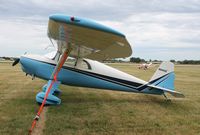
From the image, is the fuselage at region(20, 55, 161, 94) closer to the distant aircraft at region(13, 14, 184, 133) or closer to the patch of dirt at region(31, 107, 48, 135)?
the distant aircraft at region(13, 14, 184, 133)

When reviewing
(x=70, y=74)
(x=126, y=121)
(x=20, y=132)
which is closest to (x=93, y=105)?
(x=70, y=74)

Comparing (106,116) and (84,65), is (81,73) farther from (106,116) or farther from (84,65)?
(106,116)

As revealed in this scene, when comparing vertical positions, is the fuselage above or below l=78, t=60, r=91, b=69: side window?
below

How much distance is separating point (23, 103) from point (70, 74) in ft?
5.70

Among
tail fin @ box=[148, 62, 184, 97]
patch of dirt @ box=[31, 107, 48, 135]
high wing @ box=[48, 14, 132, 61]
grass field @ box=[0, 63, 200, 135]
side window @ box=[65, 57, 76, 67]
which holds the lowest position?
patch of dirt @ box=[31, 107, 48, 135]

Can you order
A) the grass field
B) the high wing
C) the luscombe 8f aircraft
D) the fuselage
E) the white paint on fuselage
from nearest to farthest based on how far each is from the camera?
the high wing < the grass field < the luscombe 8f aircraft < the fuselage < the white paint on fuselage

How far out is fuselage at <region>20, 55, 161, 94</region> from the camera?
28.1ft

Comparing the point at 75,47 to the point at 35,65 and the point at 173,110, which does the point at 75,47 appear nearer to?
the point at 35,65

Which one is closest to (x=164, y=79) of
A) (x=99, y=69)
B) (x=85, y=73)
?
(x=99, y=69)

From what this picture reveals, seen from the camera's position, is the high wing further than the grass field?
No

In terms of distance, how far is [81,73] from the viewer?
28.2 feet

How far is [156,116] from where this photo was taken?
22.7ft

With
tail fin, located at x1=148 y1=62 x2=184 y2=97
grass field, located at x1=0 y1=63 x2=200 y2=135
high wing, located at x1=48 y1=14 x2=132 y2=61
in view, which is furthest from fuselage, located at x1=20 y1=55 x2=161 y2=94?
high wing, located at x1=48 y1=14 x2=132 y2=61

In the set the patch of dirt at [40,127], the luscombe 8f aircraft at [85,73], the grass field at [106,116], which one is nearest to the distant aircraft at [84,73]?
the luscombe 8f aircraft at [85,73]
